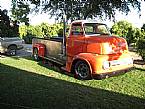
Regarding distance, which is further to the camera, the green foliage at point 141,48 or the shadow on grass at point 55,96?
the green foliage at point 141,48

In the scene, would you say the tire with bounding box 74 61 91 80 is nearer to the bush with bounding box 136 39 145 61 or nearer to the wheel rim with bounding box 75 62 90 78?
the wheel rim with bounding box 75 62 90 78

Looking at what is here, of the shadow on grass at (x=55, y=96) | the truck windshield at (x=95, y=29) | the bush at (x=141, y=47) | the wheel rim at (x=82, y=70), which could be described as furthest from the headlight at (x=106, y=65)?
the bush at (x=141, y=47)

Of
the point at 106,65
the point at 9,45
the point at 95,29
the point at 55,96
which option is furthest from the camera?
the point at 9,45

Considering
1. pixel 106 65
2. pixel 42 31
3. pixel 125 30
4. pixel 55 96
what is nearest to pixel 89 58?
pixel 106 65

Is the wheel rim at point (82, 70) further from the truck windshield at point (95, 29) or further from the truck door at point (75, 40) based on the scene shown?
the truck windshield at point (95, 29)

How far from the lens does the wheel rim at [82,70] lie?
28.8ft

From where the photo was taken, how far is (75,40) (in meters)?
9.45

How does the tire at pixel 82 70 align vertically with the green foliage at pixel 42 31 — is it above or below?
below

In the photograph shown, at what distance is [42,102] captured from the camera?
6.12 metres

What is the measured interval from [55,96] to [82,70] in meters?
2.49

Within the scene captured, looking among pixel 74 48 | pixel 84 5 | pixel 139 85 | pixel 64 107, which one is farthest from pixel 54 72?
pixel 84 5

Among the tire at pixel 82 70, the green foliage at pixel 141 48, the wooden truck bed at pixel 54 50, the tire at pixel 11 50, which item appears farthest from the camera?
the tire at pixel 11 50

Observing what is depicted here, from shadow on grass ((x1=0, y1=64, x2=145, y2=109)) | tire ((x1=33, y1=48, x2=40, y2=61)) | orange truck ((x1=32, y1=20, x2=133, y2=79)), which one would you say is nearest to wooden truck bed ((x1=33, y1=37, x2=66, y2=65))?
orange truck ((x1=32, y1=20, x2=133, y2=79))

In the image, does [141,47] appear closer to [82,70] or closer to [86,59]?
[82,70]
